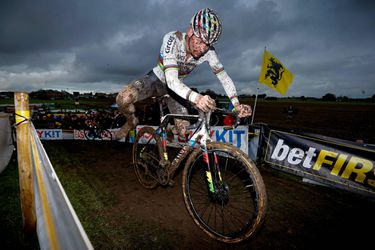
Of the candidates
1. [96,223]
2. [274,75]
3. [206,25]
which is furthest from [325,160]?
[96,223]

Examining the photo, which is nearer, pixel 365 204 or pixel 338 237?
pixel 338 237

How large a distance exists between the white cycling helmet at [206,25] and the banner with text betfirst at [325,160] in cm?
488

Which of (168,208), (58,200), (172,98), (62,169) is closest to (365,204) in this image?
(168,208)

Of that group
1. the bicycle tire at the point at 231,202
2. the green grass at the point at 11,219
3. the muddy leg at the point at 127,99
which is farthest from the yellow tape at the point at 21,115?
the bicycle tire at the point at 231,202

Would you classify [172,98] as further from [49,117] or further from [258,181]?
[49,117]

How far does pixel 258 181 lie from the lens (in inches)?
99.4

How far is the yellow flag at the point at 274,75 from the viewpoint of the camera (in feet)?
32.3

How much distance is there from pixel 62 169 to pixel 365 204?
27.6ft

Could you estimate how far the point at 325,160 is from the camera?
230 inches

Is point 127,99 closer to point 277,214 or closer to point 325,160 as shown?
point 277,214

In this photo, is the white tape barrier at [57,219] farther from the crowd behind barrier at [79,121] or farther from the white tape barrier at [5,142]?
the crowd behind barrier at [79,121]

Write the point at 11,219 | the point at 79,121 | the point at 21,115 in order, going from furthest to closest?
the point at 79,121 < the point at 11,219 < the point at 21,115

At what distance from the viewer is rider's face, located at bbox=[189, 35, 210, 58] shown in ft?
10.9

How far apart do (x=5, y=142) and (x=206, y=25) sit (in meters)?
7.21
